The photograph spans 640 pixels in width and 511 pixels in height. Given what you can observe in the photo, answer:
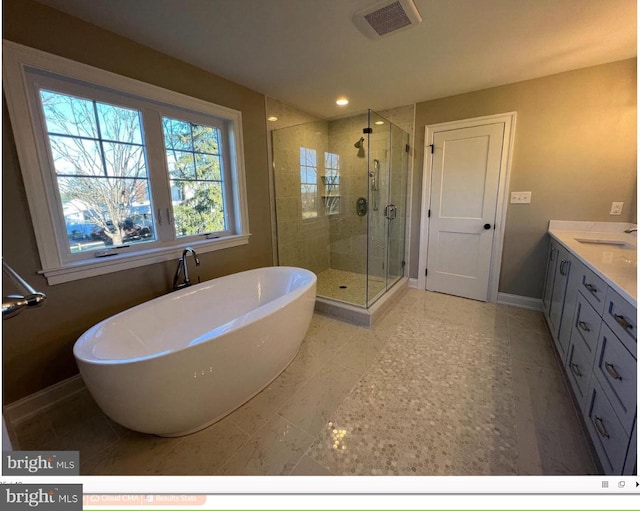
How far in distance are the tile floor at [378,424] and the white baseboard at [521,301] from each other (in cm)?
74

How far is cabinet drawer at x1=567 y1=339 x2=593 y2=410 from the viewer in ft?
4.86

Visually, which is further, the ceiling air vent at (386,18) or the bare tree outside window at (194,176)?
the bare tree outside window at (194,176)

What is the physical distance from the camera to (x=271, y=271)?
2562mm

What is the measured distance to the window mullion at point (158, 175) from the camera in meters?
2.07

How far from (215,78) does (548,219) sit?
11.1 ft

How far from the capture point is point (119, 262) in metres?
1.93

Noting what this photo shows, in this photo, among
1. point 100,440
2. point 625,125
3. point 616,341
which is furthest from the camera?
point 625,125

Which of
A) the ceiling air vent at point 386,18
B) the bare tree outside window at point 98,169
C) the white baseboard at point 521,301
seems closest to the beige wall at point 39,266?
the bare tree outside window at point 98,169

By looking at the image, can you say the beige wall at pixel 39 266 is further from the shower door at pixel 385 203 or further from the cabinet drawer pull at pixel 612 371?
the cabinet drawer pull at pixel 612 371

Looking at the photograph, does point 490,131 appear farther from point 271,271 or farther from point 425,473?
point 425,473

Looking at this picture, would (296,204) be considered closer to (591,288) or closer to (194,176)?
(194,176)

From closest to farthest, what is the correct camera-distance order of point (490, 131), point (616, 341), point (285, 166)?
1. point (616, 341)
2. point (490, 131)
3. point (285, 166)

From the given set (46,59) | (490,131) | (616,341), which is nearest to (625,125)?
(490,131)

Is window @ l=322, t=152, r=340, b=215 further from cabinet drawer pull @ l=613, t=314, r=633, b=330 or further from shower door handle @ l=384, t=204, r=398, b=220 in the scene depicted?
cabinet drawer pull @ l=613, t=314, r=633, b=330
